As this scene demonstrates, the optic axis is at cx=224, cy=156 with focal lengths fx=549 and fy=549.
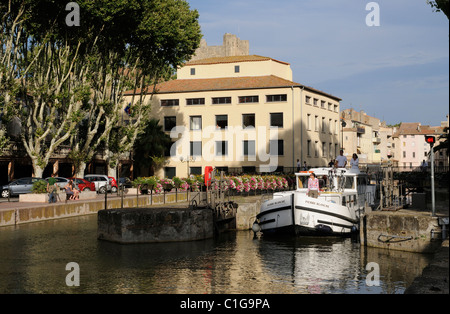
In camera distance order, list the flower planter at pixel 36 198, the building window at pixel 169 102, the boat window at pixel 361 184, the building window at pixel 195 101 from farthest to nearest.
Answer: the building window at pixel 169 102
the building window at pixel 195 101
the flower planter at pixel 36 198
the boat window at pixel 361 184

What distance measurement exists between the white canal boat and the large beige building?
34.3m

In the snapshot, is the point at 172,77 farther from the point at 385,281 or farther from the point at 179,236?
the point at 385,281

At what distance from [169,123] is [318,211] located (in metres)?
46.8

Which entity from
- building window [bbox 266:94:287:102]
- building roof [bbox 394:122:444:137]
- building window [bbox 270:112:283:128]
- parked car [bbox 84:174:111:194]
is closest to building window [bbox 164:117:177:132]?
building window [bbox 266:94:287:102]

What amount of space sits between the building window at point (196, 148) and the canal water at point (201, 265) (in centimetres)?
4337

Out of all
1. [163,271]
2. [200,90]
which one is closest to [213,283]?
[163,271]

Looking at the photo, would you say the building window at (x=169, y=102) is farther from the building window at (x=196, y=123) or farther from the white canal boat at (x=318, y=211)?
the white canal boat at (x=318, y=211)

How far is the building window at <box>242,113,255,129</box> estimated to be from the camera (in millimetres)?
66438

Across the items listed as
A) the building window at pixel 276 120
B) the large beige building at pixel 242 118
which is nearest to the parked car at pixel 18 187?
the large beige building at pixel 242 118

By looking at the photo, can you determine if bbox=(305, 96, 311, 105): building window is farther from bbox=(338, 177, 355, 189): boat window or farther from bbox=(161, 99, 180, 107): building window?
bbox=(338, 177, 355, 189): boat window

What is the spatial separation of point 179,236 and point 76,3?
2159 cm

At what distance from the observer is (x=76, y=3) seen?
36.9 metres

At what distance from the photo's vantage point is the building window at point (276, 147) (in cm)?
6450

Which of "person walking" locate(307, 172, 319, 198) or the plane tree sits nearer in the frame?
"person walking" locate(307, 172, 319, 198)
